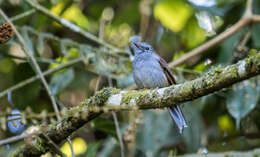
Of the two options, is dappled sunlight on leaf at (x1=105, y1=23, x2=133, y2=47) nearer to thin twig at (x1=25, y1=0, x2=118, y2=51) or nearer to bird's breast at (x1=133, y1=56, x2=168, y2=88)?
thin twig at (x1=25, y1=0, x2=118, y2=51)

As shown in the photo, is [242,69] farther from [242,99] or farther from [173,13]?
[173,13]

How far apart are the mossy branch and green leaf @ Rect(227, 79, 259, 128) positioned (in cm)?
222

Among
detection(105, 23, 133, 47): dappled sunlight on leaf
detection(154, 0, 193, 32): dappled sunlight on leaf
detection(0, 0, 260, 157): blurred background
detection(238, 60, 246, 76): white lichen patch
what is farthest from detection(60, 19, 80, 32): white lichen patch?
detection(238, 60, 246, 76): white lichen patch

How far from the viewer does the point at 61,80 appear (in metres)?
5.56

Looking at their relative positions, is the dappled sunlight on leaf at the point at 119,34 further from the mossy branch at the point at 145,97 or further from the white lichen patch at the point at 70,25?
the mossy branch at the point at 145,97

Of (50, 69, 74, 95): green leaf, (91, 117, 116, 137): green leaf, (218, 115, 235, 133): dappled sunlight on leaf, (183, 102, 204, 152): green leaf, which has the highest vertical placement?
(50, 69, 74, 95): green leaf

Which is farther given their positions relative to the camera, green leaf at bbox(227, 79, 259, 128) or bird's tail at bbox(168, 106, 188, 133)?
green leaf at bbox(227, 79, 259, 128)

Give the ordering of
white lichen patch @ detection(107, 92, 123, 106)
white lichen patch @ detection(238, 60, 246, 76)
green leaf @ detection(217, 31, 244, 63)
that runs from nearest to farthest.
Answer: white lichen patch @ detection(238, 60, 246, 76) → white lichen patch @ detection(107, 92, 123, 106) → green leaf @ detection(217, 31, 244, 63)

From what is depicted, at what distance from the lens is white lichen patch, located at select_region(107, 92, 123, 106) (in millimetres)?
3295

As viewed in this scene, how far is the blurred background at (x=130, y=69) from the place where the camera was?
542 cm

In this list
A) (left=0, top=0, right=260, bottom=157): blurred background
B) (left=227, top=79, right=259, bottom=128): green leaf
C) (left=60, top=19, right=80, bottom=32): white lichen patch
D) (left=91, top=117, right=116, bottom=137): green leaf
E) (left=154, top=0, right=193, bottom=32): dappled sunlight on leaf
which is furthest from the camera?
(left=154, top=0, right=193, bottom=32): dappled sunlight on leaf

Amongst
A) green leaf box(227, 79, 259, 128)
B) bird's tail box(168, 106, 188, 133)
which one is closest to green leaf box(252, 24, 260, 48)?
green leaf box(227, 79, 259, 128)

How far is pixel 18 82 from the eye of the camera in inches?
223

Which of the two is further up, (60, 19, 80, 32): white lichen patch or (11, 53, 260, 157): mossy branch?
(60, 19, 80, 32): white lichen patch
